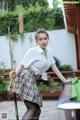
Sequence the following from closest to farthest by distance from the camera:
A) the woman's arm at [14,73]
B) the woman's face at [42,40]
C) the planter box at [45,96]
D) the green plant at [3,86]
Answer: the woman's arm at [14,73] → the woman's face at [42,40] → the planter box at [45,96] → the green plant at [3,86]

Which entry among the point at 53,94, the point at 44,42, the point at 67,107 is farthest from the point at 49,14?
the point at 67,107

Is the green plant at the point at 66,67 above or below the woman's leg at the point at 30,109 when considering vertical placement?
below

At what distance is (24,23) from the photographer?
831 inches

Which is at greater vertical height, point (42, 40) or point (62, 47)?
point (42, 40)

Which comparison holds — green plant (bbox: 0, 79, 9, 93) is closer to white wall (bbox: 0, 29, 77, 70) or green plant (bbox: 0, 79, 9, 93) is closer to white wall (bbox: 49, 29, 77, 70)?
white wall (bbox: 0, 29, 77, 70)

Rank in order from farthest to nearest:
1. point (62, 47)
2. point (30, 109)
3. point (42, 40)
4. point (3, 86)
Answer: point (62, 47), point (3, 86), point (30, 109), point (42, 40)

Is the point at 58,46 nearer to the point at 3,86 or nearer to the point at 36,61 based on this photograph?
the point at 3,86

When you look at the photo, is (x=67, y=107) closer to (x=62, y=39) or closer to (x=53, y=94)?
(x=53, y=94)

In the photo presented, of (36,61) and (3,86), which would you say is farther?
(3,86)

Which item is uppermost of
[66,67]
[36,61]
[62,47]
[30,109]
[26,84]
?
[36,61]

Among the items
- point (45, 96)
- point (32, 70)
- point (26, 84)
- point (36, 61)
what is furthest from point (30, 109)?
point (45, 96)

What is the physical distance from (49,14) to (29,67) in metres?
16.3

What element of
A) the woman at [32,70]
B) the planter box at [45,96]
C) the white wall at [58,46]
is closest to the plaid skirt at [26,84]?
the woman at [32,70]

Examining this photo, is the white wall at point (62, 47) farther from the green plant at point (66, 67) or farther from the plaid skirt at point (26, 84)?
the plaid skirt at point (26, 84)
